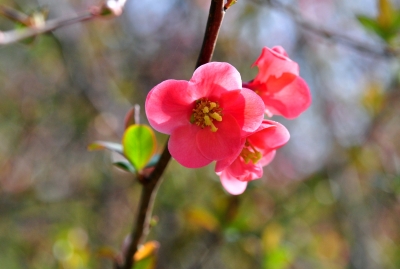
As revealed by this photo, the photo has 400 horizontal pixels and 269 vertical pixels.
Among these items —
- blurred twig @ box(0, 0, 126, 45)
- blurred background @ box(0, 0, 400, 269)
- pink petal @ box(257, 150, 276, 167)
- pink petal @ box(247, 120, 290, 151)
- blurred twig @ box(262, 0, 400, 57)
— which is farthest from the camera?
blurred background @ box(0, 0, 400, 269)

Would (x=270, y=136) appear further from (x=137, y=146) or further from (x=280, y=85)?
(x=137, y=146)

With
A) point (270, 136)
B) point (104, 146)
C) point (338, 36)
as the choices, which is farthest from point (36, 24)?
point (338, 36)

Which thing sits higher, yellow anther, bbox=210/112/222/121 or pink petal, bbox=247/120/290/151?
yellow anther, bbox=210/112/222/121

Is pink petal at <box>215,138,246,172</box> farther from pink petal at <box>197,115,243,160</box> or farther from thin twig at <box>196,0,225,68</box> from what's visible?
thin twig at <box>196,0,225,68</box>

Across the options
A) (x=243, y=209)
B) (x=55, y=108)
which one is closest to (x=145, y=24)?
(x=55, y=108)

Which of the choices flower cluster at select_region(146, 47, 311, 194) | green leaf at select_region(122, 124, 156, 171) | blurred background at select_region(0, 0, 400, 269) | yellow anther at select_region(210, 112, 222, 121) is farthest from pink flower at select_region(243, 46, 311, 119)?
blurred background at select_region(0, 0, 400, 269)

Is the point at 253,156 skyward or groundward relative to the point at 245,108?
groundward

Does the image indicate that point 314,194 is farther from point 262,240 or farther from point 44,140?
point 44,140

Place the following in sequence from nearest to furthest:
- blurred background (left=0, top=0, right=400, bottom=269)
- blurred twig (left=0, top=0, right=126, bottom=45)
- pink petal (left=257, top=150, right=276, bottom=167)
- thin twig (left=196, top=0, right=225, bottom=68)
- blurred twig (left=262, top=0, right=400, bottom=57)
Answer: thin twig (left=196, top=0, right=225, bottom=68) → pink petal (left=257, top=150, right=276, bottom=167) → blurred twig (left=0, top=0, right=126, bottom=45) → blurred twig (left=262, top=0, right=400, bottom=57) → blurred background (left=0, top=0, right=400, bottom=269)
